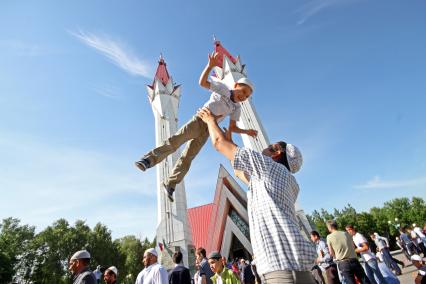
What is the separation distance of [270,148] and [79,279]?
11.6 ft

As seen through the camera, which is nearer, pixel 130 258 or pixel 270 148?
pixel 270 148

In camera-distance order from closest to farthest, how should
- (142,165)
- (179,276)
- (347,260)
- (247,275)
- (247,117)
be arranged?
1. (142,165)
2. (179,276)
3. (347,260)
4. (247,275)
5. (247,117)

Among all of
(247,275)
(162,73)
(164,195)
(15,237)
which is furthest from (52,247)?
(247,275)

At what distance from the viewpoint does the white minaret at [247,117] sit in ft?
66.3

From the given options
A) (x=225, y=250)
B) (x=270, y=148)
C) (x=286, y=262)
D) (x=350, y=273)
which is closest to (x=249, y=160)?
(x=270, y=148)

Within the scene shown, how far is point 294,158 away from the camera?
2305 mm

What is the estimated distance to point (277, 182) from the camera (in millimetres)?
1915

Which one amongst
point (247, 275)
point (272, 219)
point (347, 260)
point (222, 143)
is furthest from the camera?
point (247, 275)

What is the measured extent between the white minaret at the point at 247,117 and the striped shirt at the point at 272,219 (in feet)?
→ 61.2

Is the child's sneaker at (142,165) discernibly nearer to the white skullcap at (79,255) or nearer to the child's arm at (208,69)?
the child's arm at (208,69)

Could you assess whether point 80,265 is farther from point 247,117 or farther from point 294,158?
point 247,117

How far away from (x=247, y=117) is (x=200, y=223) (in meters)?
11.5

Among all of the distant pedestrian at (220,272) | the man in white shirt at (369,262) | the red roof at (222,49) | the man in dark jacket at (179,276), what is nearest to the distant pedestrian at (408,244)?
the man in white shirt at (369,262)

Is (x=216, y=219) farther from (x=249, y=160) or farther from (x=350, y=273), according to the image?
(x=249, y=160)
